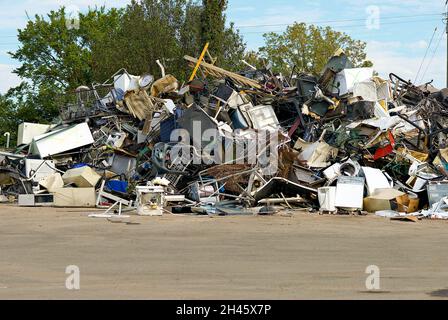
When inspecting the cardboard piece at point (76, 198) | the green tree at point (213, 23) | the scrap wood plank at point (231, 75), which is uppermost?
the green tree at point (213, 23)

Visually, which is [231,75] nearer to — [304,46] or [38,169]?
[38,169]

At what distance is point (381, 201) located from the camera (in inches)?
753

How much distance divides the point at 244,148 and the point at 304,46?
4043cm

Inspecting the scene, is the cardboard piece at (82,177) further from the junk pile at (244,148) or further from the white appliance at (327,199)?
the white appliance at (327,199)

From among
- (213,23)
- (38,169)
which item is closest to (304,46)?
(213,23)

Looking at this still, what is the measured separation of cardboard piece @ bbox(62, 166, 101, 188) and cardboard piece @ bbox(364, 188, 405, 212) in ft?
24.8

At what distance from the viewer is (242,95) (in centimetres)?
2270

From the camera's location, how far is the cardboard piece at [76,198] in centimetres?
2064

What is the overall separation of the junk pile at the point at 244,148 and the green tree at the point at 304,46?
109 ft

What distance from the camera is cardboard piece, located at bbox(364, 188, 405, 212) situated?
19.1 meters

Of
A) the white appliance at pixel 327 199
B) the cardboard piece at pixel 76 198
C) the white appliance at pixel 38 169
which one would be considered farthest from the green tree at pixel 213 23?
the white appliance at pixel 327 199

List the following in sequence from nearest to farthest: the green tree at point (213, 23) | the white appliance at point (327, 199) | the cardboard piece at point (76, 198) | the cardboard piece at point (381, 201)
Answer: the white appliance at point (327, 199) < the cardboard piece at point (381, 201) < the cardboard piece at point (76, 198) < the green tree at point (213, 23)

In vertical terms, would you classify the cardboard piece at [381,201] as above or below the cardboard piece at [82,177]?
below
